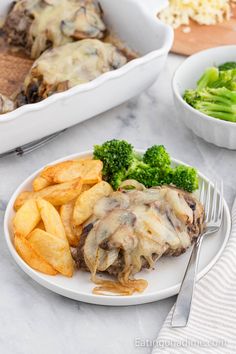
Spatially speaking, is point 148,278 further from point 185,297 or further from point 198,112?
point 198,112

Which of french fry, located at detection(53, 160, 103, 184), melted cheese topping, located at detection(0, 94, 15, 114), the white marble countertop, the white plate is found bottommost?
the white marble countertop

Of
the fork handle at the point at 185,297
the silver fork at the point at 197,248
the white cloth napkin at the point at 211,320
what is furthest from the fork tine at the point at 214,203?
the fork handle at the point at 185,297

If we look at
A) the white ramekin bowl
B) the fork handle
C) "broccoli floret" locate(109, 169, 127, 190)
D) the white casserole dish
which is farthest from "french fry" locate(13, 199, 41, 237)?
the white ramekin bowl

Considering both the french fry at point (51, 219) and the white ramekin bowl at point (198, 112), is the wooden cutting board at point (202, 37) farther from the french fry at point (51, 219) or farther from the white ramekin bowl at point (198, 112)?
the french fry at point (51, 219)

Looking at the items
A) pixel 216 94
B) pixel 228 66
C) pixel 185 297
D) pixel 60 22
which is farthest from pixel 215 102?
pixel 185 297

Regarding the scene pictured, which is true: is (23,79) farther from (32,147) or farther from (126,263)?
(126,263)

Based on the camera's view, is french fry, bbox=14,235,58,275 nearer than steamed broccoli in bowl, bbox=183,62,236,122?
Yes

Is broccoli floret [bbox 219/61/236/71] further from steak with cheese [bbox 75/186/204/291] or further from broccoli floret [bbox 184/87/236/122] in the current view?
steak with cheese [bbox 75/186/204/291]
